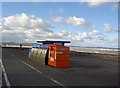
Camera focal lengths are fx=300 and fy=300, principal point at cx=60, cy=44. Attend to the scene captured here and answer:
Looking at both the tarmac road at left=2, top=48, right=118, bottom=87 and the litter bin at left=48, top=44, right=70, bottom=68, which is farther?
the litter bin at left=48, top=44, right=70, bottom=68

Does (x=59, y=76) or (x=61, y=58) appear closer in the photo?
(x=59, y=76)

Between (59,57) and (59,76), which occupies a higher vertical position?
(59,57)

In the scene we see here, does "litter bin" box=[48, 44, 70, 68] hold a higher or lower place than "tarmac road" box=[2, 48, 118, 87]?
higher

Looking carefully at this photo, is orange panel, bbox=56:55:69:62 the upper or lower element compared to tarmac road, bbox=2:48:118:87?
upper

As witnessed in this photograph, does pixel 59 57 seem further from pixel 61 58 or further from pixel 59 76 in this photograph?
pixel 59 76

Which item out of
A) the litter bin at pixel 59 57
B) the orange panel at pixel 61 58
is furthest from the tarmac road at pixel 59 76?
the orange panel at pixel 61 58

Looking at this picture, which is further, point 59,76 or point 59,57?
point 59,57

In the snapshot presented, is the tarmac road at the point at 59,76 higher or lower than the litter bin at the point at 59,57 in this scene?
lower

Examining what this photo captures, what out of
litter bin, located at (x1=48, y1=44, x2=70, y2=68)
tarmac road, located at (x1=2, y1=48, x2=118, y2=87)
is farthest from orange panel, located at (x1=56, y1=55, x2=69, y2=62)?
tarmac road, located at (x1=2, y1=48, x2=118, y2=87)

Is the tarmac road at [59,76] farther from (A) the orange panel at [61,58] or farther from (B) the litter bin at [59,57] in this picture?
(A) the orange panel at [61,58]

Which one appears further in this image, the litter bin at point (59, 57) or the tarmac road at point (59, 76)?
the litter bin at point (59, 57)

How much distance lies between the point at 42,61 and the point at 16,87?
46.2 feet

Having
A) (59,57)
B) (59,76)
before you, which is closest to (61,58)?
(59,57)

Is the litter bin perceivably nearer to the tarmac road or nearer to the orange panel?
the orange panel
